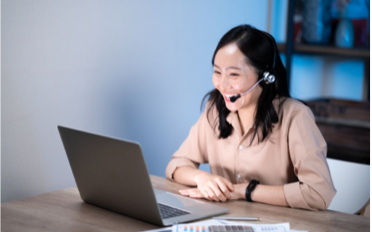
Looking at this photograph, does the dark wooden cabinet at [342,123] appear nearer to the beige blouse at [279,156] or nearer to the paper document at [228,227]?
the beige blouse at [279,156]

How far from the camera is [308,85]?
2.92m

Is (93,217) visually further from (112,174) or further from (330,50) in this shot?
(330,50)

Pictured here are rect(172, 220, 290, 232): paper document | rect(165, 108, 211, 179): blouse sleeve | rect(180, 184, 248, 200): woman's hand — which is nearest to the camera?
rect(172, 220, 290, 232): paper document

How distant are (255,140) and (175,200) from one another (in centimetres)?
43

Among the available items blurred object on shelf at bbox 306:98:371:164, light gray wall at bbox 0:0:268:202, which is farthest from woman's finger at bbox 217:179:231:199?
blurred object on shelf at bbox 306:98:371:164

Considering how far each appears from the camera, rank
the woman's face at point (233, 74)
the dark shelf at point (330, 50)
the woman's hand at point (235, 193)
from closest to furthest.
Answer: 1. the woman's hand at point (235, 193)
2. the woman's face at point (233, 74)
3. the dark shelf at point (330, 50)

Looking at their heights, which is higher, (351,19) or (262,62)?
(351,19)

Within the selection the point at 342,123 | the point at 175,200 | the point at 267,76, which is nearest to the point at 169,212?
the point at 175,200

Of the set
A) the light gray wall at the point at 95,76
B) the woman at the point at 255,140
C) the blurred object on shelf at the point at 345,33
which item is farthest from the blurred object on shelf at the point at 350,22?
the woman at the point at 255,140

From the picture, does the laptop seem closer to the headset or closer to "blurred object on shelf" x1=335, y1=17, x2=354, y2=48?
the headset

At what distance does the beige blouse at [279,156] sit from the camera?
47.8 inches

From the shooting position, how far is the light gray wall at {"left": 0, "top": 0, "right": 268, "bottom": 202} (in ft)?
4.35

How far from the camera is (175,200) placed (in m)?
1.17

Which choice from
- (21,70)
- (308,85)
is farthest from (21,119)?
(308,85)
